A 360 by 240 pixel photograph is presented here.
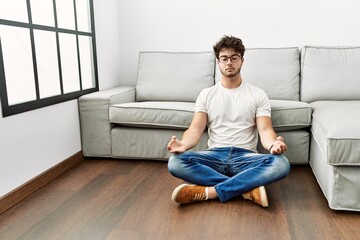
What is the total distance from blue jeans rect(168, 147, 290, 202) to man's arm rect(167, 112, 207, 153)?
1.9 inches

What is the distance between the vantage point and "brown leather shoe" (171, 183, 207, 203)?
1.83 metres

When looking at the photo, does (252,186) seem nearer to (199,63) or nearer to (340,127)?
(340,127)

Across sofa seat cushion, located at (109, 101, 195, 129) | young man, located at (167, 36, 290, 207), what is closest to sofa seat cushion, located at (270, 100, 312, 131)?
young man, located at (167, 36, 290, 207)

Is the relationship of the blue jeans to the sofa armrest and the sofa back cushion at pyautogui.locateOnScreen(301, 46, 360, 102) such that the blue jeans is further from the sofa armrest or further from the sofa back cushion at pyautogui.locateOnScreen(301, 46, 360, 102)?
the sofa back cushion at pyautogui.locateOnScreen(301, 46, 360, 102)

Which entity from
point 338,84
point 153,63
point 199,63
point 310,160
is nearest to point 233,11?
point 199,63

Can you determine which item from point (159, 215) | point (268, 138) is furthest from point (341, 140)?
point (159, 215)

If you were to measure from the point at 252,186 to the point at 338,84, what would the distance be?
4.45 ft

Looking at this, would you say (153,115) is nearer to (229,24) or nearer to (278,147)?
(278,147)

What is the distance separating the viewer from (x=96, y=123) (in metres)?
2.64

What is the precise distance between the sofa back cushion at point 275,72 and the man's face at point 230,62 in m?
0.79

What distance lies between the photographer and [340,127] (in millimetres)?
1702

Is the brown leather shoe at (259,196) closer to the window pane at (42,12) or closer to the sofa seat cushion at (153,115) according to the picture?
the sofa seat cushion at (153,115)

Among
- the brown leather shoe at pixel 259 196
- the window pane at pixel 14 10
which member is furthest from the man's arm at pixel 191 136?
the window pane at pixel 14 10

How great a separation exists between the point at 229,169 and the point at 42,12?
5.43ft
